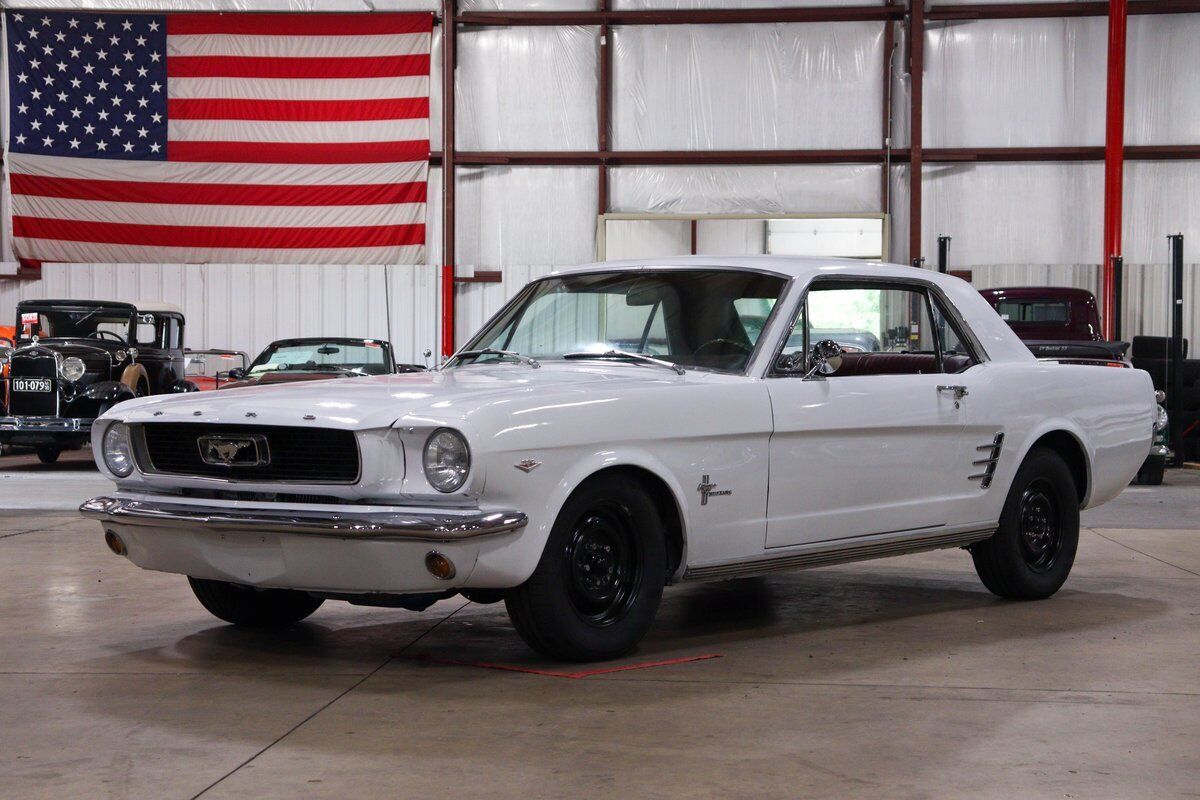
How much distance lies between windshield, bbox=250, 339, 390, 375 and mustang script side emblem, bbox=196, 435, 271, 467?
9.32 meters

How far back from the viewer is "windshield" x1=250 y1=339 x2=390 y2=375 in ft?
46.6

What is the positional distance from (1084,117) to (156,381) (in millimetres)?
12770

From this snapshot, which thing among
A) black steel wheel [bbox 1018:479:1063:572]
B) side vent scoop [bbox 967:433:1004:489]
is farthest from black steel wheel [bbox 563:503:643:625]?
black steel wheel [bbox 1018:479:1063:572]

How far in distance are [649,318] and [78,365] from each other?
1084 cm

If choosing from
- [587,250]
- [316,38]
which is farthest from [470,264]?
[316,38]

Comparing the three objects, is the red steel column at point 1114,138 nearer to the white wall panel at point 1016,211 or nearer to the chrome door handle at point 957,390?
the white wall panel at point 1016,211

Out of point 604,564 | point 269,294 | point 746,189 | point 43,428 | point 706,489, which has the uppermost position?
point 746,189

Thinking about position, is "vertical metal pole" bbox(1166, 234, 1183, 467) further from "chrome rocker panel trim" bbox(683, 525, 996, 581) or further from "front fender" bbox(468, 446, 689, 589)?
"front fender" bbox(468, 446, 689, 589)

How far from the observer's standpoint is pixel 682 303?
5520mm

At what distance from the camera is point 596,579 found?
4.68 meters

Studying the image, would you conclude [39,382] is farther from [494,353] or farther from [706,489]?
[706,489]

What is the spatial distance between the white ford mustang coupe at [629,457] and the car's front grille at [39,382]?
10098 mm

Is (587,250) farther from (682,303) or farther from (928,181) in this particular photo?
(682,303)

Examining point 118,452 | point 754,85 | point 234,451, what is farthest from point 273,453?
point 754,85
